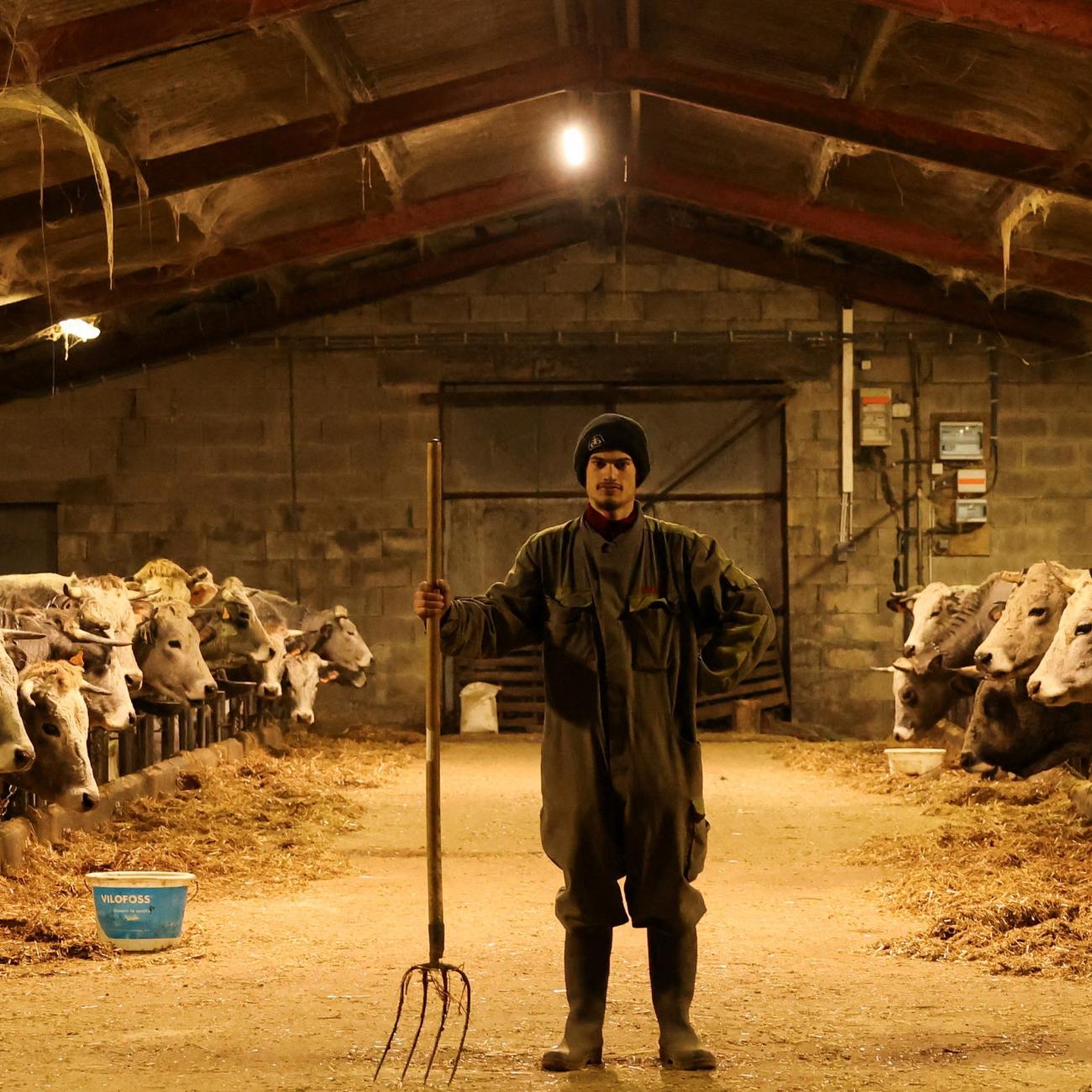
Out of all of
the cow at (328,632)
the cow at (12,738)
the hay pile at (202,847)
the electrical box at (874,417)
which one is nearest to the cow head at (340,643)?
the cow at (328,632)

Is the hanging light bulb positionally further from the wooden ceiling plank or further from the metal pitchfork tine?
the metal pitchfork tine

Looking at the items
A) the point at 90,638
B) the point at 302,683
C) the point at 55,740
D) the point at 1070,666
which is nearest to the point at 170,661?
the point at 90,638

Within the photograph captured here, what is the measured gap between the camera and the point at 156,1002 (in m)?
5.10

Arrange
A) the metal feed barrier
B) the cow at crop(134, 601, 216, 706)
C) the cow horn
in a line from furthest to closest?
the cow at crop(134, 601, 216, 706)
the metal feed barrier
the cow horn

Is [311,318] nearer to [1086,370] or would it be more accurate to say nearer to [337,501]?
[337,501]

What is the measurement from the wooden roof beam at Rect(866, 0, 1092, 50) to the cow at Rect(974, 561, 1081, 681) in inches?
129

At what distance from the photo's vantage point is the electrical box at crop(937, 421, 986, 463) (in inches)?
651

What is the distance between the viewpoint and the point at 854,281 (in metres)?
16.5

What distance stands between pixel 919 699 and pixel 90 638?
20.5ft

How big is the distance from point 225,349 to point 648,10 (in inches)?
298

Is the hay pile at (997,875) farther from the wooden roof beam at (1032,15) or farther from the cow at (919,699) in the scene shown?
the wooden roof beam at (1032,15)

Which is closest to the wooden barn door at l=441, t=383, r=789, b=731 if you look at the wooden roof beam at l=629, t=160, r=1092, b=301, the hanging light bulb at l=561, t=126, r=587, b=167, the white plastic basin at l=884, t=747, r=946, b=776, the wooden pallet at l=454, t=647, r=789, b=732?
the wooden pallet at l=454, t=647, r=789, b=732

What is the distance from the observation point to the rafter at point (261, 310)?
16.5 m

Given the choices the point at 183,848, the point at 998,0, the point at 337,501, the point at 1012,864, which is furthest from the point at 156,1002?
the point at 337,501
